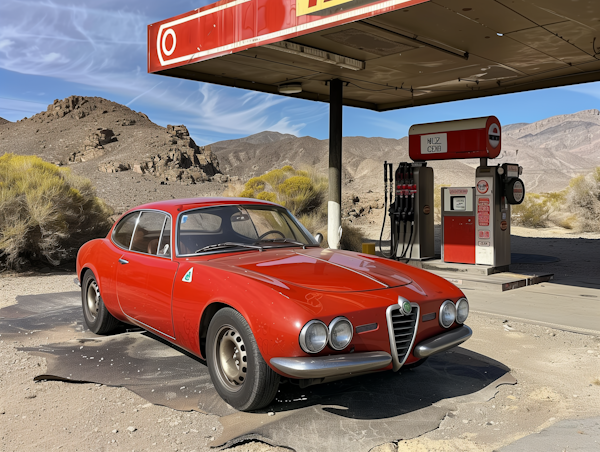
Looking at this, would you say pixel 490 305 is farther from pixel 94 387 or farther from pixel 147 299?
pixel 94 387

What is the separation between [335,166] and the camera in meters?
12.8

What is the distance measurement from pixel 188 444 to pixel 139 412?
714 millimetres

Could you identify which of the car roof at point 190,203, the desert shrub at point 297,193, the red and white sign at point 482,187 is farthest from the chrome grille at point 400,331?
the desert shrub at point 297,193

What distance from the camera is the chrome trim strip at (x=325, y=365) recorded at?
3598 millimetres

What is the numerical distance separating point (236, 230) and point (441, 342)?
7.17ft

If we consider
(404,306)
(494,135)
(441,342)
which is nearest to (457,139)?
(494,135)

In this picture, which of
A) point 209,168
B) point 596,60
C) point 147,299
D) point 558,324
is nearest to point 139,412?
point 147,299

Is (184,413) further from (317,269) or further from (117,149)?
(117,149)

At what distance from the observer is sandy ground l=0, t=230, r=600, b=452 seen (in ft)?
12.1

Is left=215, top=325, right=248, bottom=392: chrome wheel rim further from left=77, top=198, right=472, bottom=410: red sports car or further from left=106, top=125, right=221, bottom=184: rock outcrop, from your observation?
left=106, top=125, right=221, bottom=184: rock outcrop

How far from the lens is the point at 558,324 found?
22.8ft

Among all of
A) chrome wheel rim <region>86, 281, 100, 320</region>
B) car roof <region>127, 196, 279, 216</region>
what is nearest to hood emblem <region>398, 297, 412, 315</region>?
car roof <region>127, 196, 279, 216</region>

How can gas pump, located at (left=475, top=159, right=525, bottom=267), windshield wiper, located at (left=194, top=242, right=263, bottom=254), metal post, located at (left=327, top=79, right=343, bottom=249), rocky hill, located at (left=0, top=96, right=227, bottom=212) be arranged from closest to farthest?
windshield wiper, located at (left=194, top=242, right=263, bottom=254), gas pump, located at (left=475, top=159, right=525, bottom=267), metal post, located at (left=327, top=79, right=343, bottom=249), rocky hill, located at (left=0, top=96, right=227, bottom=212)

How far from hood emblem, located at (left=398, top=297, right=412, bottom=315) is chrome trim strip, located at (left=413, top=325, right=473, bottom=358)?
11.4 inches
